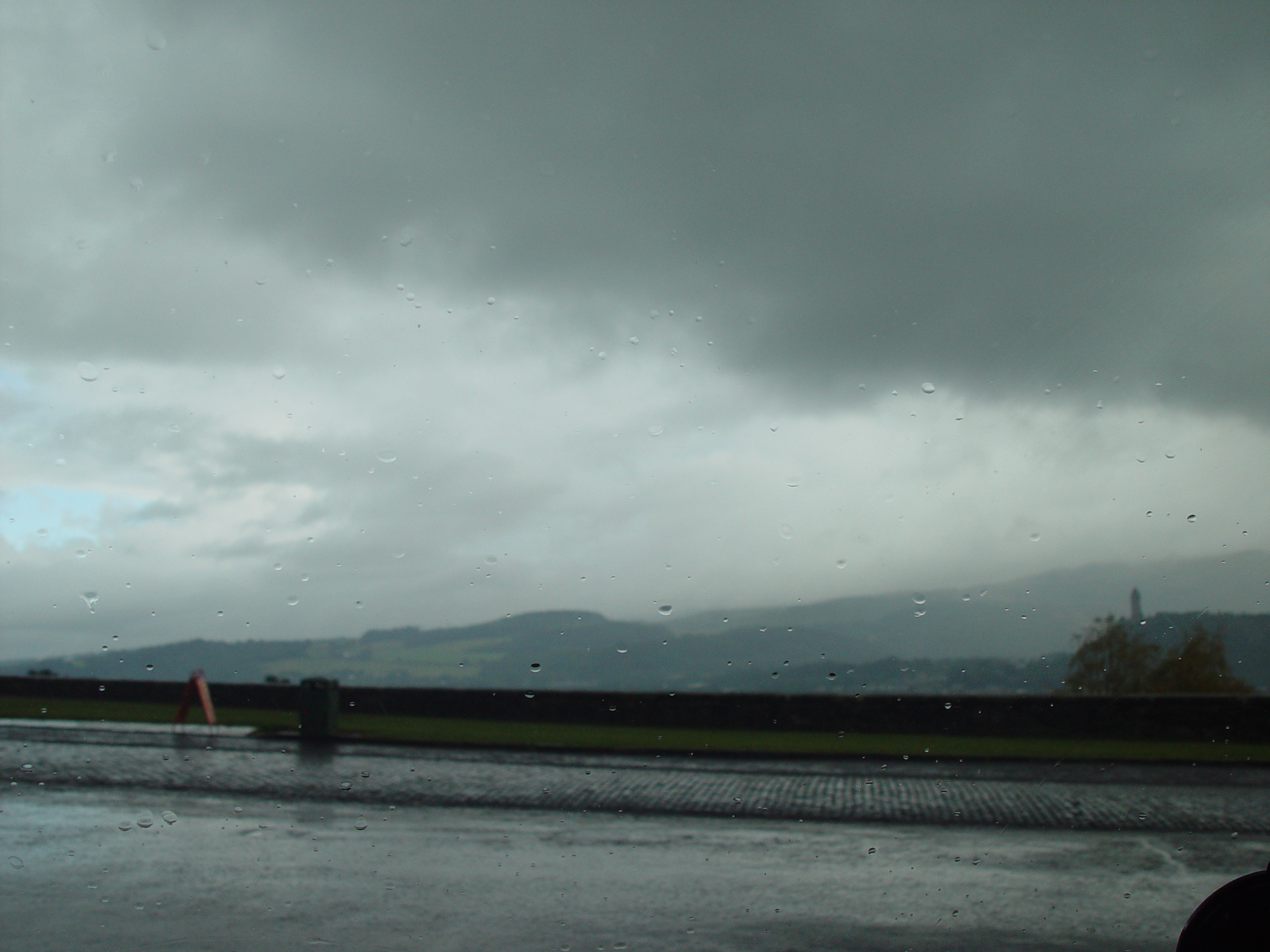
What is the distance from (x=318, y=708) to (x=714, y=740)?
700 centimetres

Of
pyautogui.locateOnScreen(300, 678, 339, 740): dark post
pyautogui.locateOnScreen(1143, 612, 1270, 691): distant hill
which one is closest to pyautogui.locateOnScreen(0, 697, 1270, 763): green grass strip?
pyautogui.locateOnScreen(300, 678, 339, 740): dark post

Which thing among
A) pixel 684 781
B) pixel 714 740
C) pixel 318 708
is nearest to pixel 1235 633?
pixel 684 781

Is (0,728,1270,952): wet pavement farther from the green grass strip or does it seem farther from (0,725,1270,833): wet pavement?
the green grass strip

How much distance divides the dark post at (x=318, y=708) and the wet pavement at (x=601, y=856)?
2.98 m

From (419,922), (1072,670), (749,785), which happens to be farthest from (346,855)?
(749,785)

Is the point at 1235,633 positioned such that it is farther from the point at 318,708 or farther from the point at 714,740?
the point at 318,708

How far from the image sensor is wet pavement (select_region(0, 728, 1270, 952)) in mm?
5469

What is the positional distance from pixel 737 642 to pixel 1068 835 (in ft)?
14.7

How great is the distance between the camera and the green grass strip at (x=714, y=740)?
15.9 m

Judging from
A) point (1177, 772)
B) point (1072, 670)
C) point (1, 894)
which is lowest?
point (1177, 772)

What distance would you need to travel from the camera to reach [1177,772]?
13.9m

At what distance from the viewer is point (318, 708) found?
17.0 m

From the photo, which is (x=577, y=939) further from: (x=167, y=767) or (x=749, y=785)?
(x=167, y=767)

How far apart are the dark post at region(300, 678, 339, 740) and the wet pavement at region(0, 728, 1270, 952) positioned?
298 centimetres
